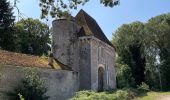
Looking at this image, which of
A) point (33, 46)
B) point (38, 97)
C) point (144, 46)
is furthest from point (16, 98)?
point (144, 46)

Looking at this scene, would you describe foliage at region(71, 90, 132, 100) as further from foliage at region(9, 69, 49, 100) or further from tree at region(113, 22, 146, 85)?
tree at region(113, 22, 146, 85)

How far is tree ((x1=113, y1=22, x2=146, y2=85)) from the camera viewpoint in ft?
182

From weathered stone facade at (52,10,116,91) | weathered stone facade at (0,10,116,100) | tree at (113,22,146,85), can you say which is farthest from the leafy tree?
weathered stone facade at (52,10,116,91)

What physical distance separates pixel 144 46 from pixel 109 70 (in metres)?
15.1

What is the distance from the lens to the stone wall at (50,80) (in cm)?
2442

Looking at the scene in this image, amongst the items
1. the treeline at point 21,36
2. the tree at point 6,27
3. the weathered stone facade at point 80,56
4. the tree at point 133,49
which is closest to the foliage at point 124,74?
the tree at point 133,49

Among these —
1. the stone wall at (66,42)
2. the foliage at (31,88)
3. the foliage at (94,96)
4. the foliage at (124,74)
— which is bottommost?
the foliage at (94,96)

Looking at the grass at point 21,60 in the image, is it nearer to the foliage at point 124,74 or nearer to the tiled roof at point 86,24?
the tiled roof at point 86,24

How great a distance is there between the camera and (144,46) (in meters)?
55.1

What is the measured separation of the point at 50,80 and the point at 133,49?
3024cm

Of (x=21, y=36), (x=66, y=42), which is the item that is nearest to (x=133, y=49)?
(x=21, y=36)

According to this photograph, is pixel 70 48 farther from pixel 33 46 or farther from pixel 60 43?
pixel 33 46

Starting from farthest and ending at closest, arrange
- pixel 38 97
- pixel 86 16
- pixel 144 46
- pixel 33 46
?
pixel 144 46
pixel 33 46
pixel 86 16
pixel 38 97

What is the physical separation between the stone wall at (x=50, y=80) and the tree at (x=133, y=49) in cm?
2464
